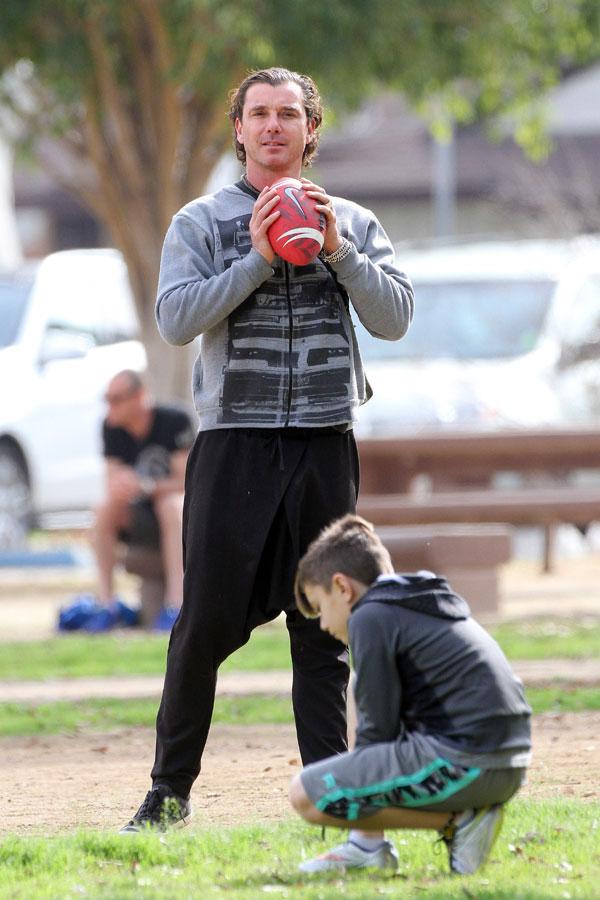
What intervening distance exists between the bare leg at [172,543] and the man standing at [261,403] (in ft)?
17.2

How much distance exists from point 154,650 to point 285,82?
5.00 meters

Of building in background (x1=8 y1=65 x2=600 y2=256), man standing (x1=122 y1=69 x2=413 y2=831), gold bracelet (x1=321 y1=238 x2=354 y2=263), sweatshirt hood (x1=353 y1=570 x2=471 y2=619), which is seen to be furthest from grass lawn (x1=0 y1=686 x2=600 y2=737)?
building in background (x1=8 y1=65 x2=600 y2=256)

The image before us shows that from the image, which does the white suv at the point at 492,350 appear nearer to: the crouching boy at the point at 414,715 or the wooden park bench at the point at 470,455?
the wooden park bench at the point at 470,455

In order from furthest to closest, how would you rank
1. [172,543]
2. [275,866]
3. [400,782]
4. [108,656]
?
1. [172,543]
2. [108,656]
3. [275,866]
4. [400,782]

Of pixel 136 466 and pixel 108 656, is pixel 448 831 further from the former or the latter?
pixel 136 466

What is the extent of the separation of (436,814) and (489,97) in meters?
12.0

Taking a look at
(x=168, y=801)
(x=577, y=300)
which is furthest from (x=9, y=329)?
(x=168, y=801)

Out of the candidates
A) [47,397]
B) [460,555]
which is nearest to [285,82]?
[460,555]

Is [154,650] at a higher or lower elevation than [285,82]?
lower

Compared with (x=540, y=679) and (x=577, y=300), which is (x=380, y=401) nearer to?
(x=577, y=300)

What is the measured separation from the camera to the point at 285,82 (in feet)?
15.4

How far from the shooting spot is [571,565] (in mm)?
13266

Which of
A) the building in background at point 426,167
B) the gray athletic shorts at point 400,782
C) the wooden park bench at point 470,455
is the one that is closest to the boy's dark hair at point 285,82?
the gray athletic shorts at point 400,782

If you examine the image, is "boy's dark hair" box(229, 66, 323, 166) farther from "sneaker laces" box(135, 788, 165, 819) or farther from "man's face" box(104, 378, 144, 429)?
"man's face" box(104, 378, 144, 429)
